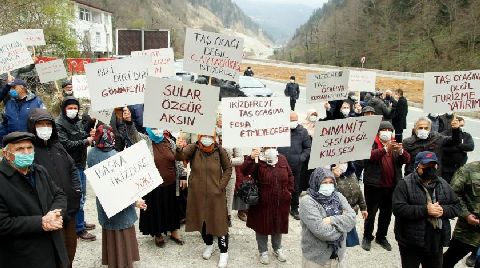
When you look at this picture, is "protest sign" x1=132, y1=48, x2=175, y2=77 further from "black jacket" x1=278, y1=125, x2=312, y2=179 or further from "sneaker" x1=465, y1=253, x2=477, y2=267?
"sneaker" x1=465, y1=253, x2=477, y2=267

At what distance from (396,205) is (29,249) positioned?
372 cm

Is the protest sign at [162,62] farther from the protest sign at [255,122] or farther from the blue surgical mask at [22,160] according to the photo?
the blue surgical mask at [22,160]

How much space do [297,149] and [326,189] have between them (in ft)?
9.27

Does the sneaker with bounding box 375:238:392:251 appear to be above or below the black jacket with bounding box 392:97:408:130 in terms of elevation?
below

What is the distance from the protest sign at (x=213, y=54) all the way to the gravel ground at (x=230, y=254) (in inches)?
102

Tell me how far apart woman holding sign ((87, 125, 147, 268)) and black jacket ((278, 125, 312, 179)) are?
301 centimetres

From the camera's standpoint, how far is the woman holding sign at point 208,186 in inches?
224

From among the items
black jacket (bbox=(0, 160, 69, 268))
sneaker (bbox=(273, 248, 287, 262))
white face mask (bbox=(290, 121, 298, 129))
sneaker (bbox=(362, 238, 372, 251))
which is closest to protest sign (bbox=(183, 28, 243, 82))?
white face mask (bbox=(290, 121, 298, 129))

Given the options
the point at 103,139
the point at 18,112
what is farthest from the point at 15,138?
the point at 18,112

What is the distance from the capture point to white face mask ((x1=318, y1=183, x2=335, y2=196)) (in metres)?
4.48

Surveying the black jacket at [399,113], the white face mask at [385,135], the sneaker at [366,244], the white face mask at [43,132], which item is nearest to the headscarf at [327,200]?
the white face mask at [385,135]

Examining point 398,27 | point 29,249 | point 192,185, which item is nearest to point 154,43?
point 192,185

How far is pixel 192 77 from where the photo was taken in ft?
73.3

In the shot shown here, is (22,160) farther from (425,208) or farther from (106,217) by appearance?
(425,208)
